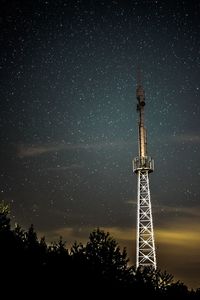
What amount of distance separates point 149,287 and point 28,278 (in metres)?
11.0

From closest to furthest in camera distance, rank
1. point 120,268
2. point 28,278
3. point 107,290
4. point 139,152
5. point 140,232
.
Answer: point 28,278 < point 107,290 < point 120,268 < point 140,232 < point 139,152

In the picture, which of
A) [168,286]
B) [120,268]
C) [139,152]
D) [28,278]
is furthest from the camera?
[139,152]

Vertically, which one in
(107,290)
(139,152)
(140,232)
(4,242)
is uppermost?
(139,152)

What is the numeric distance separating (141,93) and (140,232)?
620 inches

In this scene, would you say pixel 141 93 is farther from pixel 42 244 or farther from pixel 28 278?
pixel 28 278

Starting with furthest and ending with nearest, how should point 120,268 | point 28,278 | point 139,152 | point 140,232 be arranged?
point 139,152 → point 140,232 → point 120,268 → point 28,278

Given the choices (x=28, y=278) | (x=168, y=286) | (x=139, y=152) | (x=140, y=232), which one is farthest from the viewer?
(x=139, y=152)

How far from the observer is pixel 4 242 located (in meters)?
31.1

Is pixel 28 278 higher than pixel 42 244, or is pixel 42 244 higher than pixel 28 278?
pixel 42 244

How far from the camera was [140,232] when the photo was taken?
4653cm

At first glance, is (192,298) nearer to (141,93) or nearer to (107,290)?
(107,290)

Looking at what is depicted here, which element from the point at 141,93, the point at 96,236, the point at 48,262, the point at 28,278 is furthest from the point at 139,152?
the point at 28,278

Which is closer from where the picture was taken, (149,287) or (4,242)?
(4,242)

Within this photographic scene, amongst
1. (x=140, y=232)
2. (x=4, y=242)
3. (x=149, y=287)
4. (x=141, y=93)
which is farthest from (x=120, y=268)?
(x=141, y=93)
